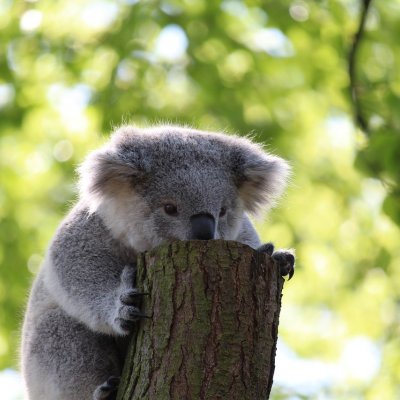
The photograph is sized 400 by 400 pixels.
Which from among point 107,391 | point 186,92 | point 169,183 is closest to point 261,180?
point 169,183

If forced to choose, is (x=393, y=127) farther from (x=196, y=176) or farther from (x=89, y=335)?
(x=89, y=335)

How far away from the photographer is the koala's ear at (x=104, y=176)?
18.3ft

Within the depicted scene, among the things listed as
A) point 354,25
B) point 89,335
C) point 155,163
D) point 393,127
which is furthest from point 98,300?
point 354,25

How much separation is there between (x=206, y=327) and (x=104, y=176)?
180 cm

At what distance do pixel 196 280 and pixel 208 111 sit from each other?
24.0 ft

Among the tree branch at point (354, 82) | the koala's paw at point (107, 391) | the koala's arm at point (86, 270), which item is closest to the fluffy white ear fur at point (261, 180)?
the koala's arm at point (86, 270)

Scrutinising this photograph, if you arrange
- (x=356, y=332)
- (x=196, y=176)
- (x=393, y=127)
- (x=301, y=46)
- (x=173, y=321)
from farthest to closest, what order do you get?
(x=356, y=332) → (x=301, y=46) → (x=393, y=127) → (x=196, y=176) → (x=173, y=321)

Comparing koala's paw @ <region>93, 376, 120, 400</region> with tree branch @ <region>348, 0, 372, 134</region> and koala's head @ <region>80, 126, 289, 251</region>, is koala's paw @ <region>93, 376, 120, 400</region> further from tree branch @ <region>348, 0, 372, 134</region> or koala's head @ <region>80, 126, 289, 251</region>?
tree branch @ <region>348, 0, 372, 134</region>

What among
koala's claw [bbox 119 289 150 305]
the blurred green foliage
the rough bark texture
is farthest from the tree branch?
koala's claw [bbox 119 289 150 305]

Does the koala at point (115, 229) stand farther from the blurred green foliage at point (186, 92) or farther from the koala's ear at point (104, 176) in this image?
the blurred green foliage at point (186, 92)

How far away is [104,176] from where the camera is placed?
5.62 meters

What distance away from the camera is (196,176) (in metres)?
5.31

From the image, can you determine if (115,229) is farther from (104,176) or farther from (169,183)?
(169,183)

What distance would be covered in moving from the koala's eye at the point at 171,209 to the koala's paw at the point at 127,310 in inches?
25.5
